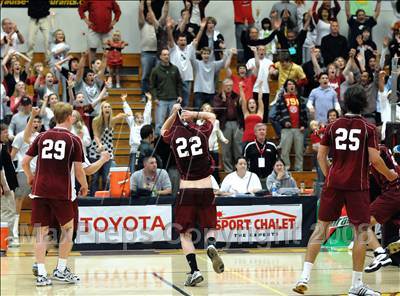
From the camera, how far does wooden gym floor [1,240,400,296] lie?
12938 millimetres

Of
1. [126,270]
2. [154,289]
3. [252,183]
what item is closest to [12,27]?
[252,183]

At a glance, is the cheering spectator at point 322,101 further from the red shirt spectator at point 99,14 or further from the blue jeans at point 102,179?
the red shirt spectator at point 99,14

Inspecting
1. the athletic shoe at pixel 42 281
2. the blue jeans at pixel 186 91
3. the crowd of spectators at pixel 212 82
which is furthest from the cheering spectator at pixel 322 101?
the athletic shoe at pixel 42 281

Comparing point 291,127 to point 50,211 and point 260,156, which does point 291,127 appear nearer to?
point 260,156

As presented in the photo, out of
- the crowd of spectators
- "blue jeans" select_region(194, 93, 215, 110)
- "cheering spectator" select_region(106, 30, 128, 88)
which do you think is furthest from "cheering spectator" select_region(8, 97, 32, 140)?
"blue jeans" select_region(194, 93, 215, 110)

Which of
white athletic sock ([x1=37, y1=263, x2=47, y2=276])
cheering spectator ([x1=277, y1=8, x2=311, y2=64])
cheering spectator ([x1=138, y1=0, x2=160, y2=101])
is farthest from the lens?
cheering spectator ([x1=277, y1=8, x2=311, y2=64])

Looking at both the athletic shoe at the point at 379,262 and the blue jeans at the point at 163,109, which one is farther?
the blue jeans at the point at 163,109

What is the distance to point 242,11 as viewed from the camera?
25344 mm

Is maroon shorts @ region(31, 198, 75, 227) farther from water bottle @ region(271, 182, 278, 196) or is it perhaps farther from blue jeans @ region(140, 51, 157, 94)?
blue jeans @ region(140, 51, 157, 94)

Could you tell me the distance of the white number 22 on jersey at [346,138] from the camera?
37.9ft

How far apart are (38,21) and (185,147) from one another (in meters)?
12.4

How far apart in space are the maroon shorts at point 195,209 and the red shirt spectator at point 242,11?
12.3 meters

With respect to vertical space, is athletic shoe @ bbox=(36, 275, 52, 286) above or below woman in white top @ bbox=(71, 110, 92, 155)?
below

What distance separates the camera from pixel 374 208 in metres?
14.1
